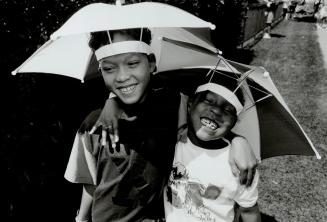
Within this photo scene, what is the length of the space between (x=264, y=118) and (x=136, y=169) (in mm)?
964

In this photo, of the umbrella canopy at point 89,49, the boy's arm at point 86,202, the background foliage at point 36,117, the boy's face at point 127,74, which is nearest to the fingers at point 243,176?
the boy's face at point 127,74

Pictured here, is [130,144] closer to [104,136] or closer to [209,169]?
[104,136]

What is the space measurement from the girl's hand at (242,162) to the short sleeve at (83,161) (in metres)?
0.82

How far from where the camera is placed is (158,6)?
6.72 ft

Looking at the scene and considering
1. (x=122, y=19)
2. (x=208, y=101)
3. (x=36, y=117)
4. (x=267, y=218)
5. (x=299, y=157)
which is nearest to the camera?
(x=122, y=19)

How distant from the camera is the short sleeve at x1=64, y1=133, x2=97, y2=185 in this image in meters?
2.18

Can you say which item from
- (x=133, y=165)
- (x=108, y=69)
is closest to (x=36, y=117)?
(x=108, y=69)

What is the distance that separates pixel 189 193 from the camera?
2221 mm

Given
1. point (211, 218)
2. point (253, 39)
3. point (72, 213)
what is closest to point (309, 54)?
point (253, 39)

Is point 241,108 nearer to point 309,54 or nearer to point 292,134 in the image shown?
point 292,134

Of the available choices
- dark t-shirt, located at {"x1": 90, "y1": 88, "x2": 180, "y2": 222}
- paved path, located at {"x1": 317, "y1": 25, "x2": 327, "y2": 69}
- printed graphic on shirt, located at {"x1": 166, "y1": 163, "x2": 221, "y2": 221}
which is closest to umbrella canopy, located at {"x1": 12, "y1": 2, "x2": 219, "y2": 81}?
dark t-shirt, located at {"x1": 90, "y1": 88, "x2": 180, "y2": 222}

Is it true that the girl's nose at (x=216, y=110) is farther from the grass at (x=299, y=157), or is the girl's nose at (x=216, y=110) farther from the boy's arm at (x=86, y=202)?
the grass at (x=299, y=157)

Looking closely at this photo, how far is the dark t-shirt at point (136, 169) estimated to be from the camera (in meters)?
2.09

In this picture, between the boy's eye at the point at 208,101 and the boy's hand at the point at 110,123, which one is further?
the boy's eye at the point at 208,101
